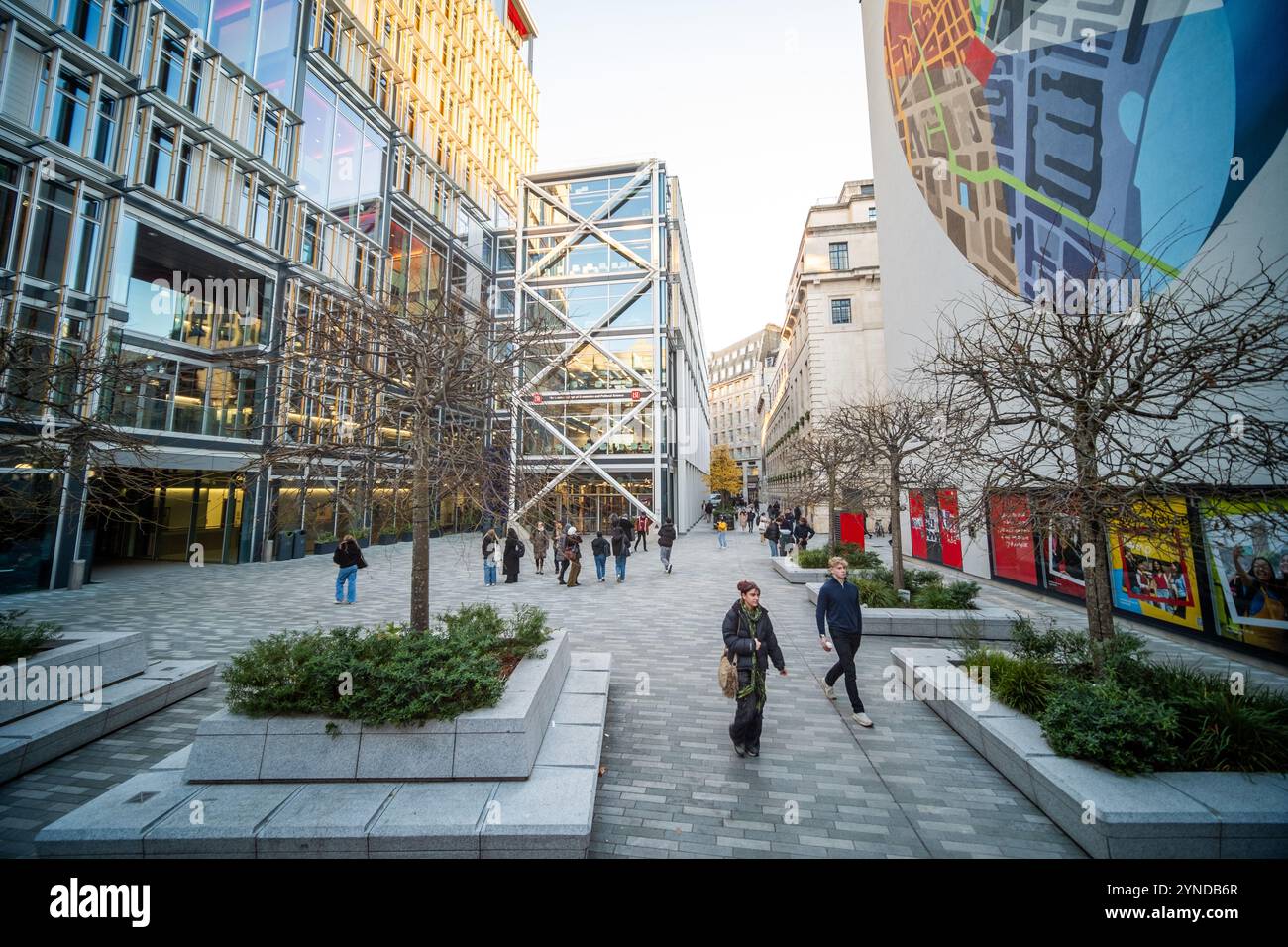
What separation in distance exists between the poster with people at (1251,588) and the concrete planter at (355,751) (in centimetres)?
987

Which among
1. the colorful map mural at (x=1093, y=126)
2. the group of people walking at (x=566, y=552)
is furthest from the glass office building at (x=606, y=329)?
the colorful map mural at (x=1093, y=126)

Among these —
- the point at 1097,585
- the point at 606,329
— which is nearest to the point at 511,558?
the point at 1097,585

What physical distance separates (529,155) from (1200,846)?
54.2 m

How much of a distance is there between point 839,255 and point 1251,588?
95.0 feet

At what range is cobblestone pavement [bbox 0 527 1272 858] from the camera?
386 cm

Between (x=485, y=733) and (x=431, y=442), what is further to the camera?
(x=431, y=442)

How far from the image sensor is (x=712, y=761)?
5012 millimetres

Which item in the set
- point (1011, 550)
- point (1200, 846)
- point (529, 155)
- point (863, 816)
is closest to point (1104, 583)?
point (1200, 846)

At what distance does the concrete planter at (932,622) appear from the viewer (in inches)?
359

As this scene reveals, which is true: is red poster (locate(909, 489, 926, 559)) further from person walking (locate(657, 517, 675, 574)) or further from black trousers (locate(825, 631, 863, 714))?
black trousers (locate(825, 631, 863, 714))

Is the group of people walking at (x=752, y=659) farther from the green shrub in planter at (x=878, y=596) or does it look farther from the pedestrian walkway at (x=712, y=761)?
the green shrub in planter at (x=878, y=596)

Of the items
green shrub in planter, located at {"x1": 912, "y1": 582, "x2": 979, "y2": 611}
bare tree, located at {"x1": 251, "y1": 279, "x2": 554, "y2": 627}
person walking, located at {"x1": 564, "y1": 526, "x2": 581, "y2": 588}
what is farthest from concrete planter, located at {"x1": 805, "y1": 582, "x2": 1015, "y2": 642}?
person walking, located at {"x1": 564, "y1": 526, "x2": 581, "y2": 588}
